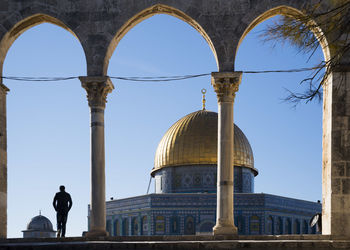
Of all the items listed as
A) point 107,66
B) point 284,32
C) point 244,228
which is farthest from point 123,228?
point 284,32

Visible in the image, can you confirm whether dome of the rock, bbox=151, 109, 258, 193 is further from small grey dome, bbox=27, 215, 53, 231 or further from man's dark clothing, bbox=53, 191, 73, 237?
man's dark clothing, bbox=53, 191, 73, 237

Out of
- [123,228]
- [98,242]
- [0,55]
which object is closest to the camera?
[98,242]

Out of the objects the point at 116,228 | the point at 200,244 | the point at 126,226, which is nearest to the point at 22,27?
the point at 200,244

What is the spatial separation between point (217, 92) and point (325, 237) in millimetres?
4196

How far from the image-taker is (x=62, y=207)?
15.5 metres

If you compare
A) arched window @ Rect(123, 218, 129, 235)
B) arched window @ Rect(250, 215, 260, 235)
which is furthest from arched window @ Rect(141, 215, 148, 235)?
arched window @ Rect(250, 215, 260, 235)

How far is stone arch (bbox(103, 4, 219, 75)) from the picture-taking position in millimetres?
15688

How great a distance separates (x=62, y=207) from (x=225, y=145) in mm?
4139

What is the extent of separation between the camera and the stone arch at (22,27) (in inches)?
623

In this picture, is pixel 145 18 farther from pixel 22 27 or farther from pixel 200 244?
pixel 200 244

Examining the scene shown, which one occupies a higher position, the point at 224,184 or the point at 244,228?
the point at 224,184

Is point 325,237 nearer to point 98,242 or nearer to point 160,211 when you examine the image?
point 98,242

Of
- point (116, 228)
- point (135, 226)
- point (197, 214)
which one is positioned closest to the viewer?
point (197, 214)

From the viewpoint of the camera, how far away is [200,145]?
3969 cm
